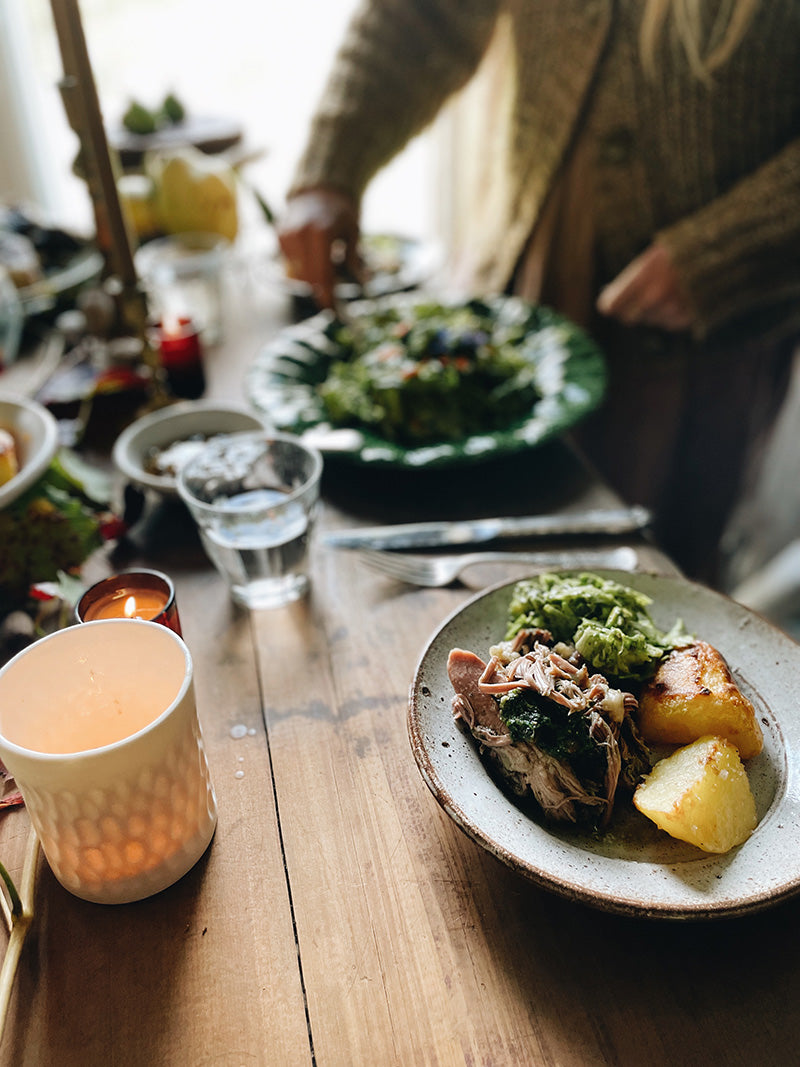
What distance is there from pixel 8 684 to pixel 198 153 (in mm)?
1739

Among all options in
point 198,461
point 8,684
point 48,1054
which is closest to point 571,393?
point 198,461

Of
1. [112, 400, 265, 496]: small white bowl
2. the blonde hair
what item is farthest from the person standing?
[112, 400, 265, 496]: small white bowl

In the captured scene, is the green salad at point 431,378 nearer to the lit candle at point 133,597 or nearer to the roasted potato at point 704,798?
the lit candle at point 133,597

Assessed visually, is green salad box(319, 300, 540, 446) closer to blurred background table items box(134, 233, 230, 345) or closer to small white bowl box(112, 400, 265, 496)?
small white bowl box(112, 400, 265, 496)

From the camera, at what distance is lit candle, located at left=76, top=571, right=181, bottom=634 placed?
0.83m

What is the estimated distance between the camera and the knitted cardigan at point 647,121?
1476mm

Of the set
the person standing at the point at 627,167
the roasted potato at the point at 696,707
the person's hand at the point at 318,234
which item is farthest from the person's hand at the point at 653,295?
the roasted potato at the point at 696,707

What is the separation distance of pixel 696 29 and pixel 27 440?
1.40m

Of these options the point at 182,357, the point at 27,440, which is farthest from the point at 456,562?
the point at 182,357

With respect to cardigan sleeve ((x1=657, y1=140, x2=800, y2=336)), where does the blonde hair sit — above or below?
above

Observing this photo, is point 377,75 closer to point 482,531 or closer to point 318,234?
point 318,234

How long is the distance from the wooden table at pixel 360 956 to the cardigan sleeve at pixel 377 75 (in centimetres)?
127

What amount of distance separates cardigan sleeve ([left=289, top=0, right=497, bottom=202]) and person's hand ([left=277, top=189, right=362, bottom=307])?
0.04 metres

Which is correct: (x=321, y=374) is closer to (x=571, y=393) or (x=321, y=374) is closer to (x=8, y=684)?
(x=571, y=393)
